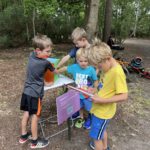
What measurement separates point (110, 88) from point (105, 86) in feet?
0.17

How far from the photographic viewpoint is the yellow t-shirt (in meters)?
1.84

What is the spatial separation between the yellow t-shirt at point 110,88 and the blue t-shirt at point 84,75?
64 centimetres

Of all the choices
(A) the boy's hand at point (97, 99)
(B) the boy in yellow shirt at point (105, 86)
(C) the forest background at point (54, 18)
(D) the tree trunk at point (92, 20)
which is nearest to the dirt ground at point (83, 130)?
(B) the boy in yellow shirt at point (105, 86)

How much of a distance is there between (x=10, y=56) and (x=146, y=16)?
35.6ft

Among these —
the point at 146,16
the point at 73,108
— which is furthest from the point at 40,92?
the point at 146,16

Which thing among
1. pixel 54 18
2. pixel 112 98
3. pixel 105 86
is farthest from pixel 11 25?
pixel 112 98

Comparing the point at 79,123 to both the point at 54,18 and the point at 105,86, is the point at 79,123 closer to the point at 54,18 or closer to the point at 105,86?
the point at 105,86

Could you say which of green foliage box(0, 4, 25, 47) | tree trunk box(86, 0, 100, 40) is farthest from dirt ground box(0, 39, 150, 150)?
green foliage box(0, 4, 25, 47)

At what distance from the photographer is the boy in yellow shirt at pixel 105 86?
1814mm

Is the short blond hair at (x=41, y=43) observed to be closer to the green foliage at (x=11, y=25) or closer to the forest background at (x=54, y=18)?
the forest background at (x=54, y=18)

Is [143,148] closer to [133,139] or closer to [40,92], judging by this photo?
[133,139]

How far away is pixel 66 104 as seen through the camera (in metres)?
2.33

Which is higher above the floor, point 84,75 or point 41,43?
point 41,43

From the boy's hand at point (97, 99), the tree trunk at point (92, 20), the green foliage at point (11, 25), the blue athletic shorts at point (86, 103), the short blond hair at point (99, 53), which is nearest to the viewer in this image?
the short blond hair at point (99, 53)
